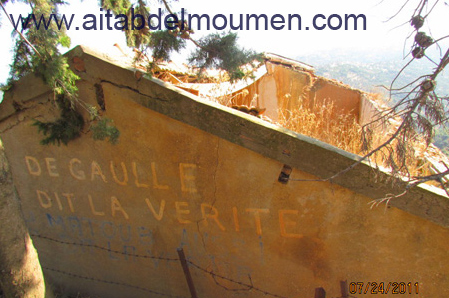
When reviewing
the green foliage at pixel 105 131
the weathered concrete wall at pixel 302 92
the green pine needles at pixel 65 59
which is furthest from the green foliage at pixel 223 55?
the weathered concrete wall at pixel 302 92

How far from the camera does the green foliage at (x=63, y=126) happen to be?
3.13 metres

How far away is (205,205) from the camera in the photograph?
3.06 metres

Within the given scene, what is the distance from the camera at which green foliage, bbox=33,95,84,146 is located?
123 inches

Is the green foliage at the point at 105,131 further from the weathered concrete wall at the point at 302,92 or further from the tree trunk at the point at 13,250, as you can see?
the weathered concrete wall at the point at 302,92

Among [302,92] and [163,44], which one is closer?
[163,44]

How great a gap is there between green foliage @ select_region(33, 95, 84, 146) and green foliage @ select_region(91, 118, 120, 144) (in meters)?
0.47

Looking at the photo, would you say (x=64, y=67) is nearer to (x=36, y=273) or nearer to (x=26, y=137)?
(x=26, y=137)

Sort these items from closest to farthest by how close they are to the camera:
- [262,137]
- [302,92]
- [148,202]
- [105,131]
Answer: [262,137] → [105,131] → [148,202] → [302,92]

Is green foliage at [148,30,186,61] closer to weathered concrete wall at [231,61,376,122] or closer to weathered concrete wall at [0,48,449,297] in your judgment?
weathered concrete wall at [0,48,449,297]
